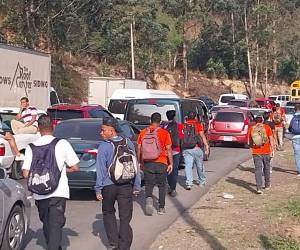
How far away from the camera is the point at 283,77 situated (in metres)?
80.2

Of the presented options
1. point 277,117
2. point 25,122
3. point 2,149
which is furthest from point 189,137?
point 277,117

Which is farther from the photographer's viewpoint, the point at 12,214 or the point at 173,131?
the point at 173,131

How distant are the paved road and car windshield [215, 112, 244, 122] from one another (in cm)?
1008

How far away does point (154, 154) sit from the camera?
9852mm

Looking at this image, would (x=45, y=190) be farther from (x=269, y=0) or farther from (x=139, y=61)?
(x=269, y=0)

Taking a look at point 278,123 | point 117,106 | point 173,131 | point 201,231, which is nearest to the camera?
point 201,231

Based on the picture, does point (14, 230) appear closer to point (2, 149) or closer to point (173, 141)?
point (173, 141)

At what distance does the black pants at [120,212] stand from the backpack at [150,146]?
2581mm

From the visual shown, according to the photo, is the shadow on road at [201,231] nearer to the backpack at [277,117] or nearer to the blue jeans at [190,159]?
the blue jeans at [190,159]

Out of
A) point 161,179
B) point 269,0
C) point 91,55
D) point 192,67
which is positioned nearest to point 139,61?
point 91,55

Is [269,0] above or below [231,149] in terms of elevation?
above

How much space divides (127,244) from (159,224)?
2.29m

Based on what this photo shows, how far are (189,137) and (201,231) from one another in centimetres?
395

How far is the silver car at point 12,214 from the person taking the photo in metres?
6.89
